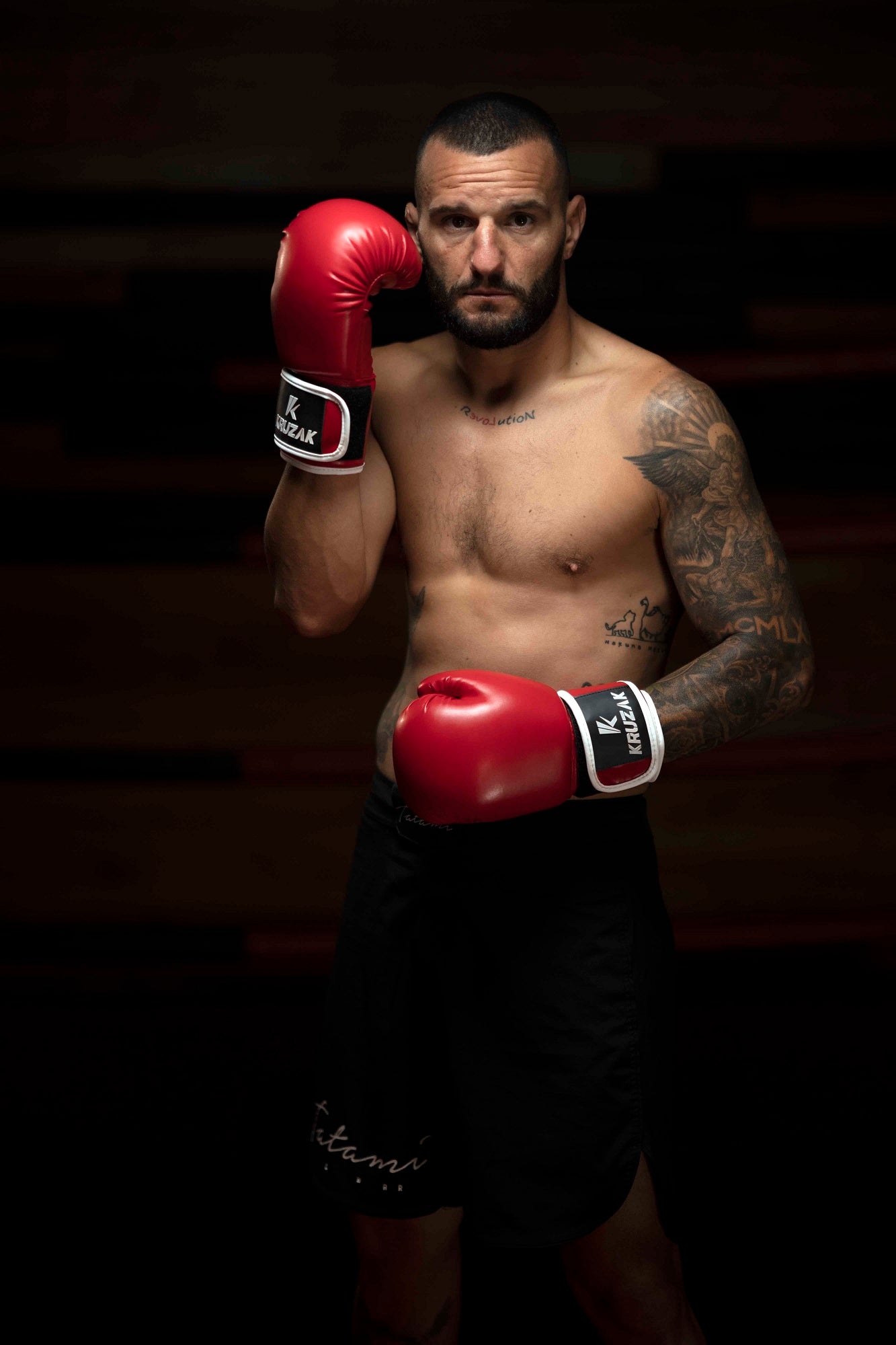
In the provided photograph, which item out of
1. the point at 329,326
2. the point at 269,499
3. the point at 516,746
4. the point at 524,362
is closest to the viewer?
the point at 516,746

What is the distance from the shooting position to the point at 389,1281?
1.59m

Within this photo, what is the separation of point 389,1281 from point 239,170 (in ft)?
6.50

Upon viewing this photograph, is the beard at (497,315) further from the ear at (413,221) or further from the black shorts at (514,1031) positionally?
the black shorts at (514,1031)

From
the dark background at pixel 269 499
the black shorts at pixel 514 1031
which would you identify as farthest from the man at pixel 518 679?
the dark background at pixel 269 499

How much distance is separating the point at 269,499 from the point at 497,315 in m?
1.18

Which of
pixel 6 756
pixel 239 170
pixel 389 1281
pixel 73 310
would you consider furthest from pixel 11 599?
pixel 389 1281

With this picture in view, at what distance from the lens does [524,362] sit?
5.09 feet

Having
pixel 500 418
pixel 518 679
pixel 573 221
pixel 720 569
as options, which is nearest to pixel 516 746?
pixel 518 679

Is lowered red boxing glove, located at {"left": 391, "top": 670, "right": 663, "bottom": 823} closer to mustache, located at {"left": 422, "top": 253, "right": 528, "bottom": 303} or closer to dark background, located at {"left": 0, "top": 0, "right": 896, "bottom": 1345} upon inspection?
mustache, located at {"left": 422, "top": 253, "right": 528, "bottom": 303}

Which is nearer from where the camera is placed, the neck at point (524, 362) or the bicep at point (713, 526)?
the bicep at point (713, 526)

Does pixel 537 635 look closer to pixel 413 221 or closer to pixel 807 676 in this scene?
pixel 807 676

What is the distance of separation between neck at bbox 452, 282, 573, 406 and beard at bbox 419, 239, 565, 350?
0.13 ft

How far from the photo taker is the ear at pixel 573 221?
1563 millimetres

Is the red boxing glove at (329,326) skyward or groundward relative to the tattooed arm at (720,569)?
skyward
